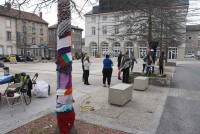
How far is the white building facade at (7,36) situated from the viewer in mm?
39406

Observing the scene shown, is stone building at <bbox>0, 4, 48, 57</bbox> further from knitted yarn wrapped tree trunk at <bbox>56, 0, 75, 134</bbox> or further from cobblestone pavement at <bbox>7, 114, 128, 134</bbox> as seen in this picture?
knitted yarn wrapped tree trunk at <bbox>56, 0, 75, 134</bbox>

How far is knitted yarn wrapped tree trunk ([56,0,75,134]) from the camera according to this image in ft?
12.6

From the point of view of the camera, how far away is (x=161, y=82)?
428 inches

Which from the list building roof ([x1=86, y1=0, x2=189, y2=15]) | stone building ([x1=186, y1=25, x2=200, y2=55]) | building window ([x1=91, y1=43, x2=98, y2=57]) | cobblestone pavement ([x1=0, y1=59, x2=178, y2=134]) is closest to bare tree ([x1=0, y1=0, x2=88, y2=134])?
cobblestone pavement ([x1=0, y1=59, x2=178, y2=134])

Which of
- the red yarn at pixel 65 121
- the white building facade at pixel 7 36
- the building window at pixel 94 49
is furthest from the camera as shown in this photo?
the building window at pixel 94 49

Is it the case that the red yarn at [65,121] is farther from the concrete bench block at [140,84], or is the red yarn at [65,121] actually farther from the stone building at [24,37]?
the stone building at [24,37]

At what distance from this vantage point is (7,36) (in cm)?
4097

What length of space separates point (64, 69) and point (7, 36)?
41724 mm

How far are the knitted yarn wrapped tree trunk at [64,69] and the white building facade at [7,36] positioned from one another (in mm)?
39867

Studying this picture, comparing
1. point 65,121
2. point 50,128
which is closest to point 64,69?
point 65,121

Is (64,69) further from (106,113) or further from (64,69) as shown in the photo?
(106,113)

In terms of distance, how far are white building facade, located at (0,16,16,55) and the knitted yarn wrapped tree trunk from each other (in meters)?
39.9

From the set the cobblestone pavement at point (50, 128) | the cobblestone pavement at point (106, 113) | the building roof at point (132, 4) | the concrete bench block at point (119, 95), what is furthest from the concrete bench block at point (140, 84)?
the cobblestone pavement at point (50, 128)

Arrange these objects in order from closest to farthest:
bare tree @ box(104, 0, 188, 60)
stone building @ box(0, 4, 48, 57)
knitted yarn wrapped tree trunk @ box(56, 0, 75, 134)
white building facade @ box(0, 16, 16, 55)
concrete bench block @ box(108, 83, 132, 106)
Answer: knitted yarn wrapped tree trunk @ box(56, 0, 75, 134)
concrete bench block @ box(108, 83, 132, 106)
bare tree @ box(104, 0, 188, 60)
white building facade @ box(0, 16, 16, 55)
stone building @ box(0, 4, 48, 57)
